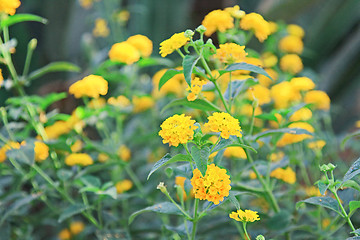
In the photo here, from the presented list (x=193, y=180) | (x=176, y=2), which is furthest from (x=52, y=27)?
(x=193, y=180)

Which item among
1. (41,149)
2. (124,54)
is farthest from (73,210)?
(124,54)

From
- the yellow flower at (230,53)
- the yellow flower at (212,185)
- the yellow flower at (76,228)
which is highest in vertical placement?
the yellow flower at (230,53)

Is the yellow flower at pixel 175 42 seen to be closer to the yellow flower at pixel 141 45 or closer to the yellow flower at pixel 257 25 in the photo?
the yellow flower at pixel 257 25

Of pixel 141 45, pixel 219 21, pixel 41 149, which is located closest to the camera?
pixel 219 21

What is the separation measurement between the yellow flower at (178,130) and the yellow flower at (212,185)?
5 centimetres

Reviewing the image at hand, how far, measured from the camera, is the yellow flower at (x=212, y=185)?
0.54m

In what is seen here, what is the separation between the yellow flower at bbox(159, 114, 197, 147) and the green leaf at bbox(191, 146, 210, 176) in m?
0.02

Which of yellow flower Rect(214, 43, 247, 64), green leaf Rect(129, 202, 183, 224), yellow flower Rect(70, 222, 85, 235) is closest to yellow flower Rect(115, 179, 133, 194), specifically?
yellow flower Rect(70, 222, 85, 235)

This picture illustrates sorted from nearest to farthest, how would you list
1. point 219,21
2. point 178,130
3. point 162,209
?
point 178,130 → point 162,209 → point 219,21

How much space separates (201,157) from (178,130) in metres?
0.04

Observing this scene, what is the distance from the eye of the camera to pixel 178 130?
1.79 ft

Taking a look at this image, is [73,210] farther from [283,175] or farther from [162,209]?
[283,175]

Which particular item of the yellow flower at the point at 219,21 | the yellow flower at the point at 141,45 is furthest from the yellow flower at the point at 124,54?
the yellow flower at the point at 219,21

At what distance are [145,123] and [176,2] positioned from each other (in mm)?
651
